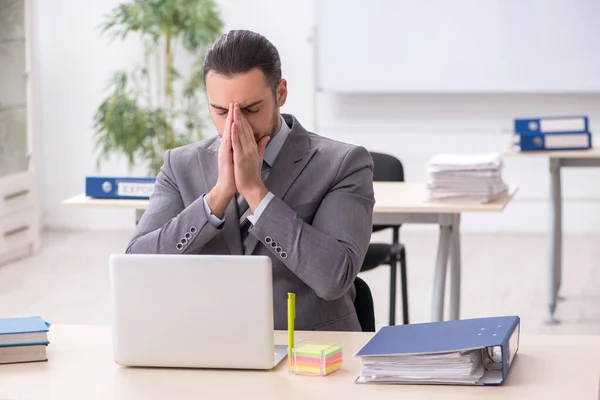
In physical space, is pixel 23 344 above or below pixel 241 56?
below

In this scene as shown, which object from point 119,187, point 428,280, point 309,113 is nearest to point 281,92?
point 119,187

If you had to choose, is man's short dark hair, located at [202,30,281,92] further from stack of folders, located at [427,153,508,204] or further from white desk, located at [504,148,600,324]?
white desk, located at [504,148,600,324]

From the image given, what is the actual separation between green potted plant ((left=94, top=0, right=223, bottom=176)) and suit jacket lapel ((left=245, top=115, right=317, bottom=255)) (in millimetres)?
3882

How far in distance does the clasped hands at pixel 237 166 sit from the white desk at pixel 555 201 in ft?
7.96

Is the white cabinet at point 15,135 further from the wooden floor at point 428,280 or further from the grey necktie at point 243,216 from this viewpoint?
the grey necktie at point 243,216

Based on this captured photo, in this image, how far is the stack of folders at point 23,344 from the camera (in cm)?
193

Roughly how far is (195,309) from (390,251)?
227 cm

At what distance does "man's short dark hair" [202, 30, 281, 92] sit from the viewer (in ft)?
7.11

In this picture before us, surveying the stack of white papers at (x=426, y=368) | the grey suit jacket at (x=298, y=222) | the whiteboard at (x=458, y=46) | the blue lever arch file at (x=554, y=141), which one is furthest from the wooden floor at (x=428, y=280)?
the stack of white papers at (x=426, y=368)

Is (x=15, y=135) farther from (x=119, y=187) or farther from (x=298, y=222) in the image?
(x=298, y=222)

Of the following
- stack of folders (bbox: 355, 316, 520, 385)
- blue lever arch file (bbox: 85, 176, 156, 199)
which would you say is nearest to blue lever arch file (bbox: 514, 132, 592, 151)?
blue lever arch file (bbox: 85, 176, 156, 199)

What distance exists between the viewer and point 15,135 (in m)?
6.08

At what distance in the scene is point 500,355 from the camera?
71.2 inches

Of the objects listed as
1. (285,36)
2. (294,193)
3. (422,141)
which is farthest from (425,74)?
(294,193)
